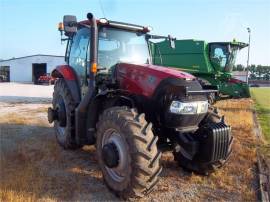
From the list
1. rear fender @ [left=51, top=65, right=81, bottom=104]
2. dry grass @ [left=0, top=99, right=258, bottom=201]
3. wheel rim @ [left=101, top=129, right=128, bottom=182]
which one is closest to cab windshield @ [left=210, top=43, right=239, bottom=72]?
dry grass @ [left=0, top=99, right=258, bottom=201]

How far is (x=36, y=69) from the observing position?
49844 mm

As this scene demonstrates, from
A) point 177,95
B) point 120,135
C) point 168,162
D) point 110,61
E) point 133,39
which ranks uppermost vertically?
point 133,39

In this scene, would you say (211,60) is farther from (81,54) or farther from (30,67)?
(30,67)

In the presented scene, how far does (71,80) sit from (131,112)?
228 centimetres

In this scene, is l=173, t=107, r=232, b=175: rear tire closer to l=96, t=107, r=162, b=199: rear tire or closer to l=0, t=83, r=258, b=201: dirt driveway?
l=0, t=83, r=258, b=201: dirt driveway

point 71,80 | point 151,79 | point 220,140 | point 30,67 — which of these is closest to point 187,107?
point 151,79

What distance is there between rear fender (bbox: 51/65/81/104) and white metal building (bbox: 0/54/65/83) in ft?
139

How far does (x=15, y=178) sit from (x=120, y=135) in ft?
5.68

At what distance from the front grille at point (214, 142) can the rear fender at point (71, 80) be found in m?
2.38

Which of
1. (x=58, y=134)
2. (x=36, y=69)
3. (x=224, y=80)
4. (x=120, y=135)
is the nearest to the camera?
(x=120, y=135)

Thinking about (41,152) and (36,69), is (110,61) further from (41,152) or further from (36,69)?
(36,69)

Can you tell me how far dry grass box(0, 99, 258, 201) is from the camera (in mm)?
4559

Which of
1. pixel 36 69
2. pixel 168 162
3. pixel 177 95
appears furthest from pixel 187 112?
pixel 36 69

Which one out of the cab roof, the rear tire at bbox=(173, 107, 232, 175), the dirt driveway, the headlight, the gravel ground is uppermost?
the cab roof
